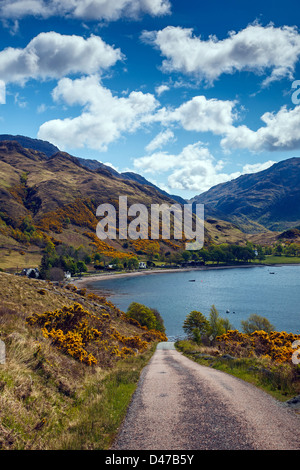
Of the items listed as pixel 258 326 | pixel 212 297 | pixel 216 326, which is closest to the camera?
pixel 258 326

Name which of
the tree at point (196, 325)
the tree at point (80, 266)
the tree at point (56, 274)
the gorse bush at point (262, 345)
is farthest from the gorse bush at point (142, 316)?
the tree at point (80, 266)

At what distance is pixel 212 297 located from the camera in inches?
5012

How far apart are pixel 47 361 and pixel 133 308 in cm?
5664

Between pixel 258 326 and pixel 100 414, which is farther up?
pixel 100 414

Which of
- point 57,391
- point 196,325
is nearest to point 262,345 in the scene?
point 57,391

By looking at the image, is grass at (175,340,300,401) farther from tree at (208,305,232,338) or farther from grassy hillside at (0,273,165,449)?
tree at (208,305,232,338)

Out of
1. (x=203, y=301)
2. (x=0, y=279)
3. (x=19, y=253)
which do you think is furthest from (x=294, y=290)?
(x=19, y=253)

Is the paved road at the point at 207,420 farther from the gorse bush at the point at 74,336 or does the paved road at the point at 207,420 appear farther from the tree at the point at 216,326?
the tree at the point at 216,326

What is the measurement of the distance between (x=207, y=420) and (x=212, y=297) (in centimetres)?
12209

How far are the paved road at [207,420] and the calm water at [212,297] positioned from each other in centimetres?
6665

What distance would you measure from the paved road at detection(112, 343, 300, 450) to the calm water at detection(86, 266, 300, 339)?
66.7 meters

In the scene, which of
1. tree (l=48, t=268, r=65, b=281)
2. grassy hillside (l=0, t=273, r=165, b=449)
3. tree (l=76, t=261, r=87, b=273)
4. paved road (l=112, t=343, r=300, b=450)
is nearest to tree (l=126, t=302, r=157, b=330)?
grassy hillside (l=0, t=273, r=165, b=449)

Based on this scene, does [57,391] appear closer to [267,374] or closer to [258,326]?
[267,374]

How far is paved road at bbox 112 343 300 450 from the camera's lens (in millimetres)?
8539
